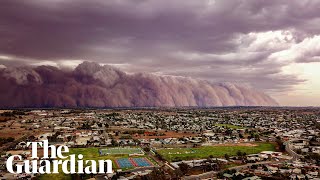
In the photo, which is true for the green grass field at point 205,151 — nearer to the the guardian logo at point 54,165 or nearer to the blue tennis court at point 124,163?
the blue tennis court at point 124,163

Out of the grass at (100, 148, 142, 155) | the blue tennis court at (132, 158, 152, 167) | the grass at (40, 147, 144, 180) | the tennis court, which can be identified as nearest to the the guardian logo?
the grass at (40, 147, 144, 180)

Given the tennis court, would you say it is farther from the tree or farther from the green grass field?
the tree

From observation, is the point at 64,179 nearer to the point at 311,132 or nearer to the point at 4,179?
the point at 4,179

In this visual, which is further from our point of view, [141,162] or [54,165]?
[141,162]

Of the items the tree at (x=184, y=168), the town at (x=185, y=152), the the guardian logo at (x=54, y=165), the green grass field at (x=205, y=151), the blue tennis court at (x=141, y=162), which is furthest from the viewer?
the green grass field at (x=205, y=151)

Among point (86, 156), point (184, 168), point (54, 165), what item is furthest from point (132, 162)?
point (54, 165)

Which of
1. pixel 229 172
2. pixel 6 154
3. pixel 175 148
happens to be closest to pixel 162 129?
pixel 175 148

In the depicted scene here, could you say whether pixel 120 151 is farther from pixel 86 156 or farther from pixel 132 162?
pixel 132 162

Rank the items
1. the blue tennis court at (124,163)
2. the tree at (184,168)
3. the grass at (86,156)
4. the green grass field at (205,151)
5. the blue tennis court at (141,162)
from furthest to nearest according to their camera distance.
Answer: the green grass field at (205,151)
the blue tennis court at (141,162)
the blue tennis court at (124,163)
the tree at (184,168)
the grass at (86,156)

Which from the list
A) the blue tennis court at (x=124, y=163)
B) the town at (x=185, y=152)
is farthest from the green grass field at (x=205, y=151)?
the blue tennis court at (x=124, y=163)
